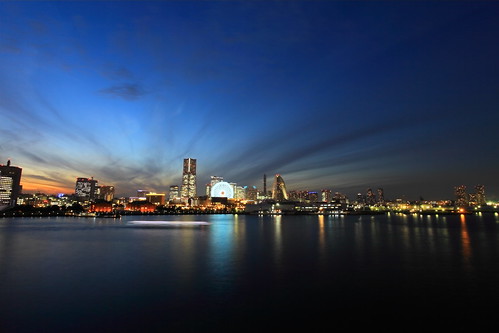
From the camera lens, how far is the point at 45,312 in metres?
13.1

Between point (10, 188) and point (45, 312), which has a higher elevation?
point (10, 188)

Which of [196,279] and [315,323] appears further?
[196,279]

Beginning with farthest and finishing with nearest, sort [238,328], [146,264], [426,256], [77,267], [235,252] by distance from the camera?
[235,252]
[426,256]
[146,264]
[77,267]
[238,328]

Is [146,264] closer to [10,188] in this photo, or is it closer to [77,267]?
[77,267]

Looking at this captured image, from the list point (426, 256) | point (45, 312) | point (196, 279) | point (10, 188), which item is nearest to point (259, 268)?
point (196, 279)

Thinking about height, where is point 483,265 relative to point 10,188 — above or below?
below

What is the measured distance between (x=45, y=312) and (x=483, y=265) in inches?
1165

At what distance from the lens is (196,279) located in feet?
63.4

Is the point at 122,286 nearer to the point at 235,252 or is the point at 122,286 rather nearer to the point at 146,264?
the point at 146,264

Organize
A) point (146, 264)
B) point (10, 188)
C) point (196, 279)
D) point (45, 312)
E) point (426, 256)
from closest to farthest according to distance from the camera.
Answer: point (45, 312), point (196, 279), point (146, 264), point (426, 256), point (10, 188)

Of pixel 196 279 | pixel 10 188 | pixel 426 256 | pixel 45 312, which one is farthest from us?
pixel 10 188

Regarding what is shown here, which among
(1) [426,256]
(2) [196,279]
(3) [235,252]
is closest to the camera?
(2) [196,279]

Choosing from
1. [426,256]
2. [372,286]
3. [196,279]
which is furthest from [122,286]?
[426,256]

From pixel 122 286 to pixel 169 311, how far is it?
18.7 feet
